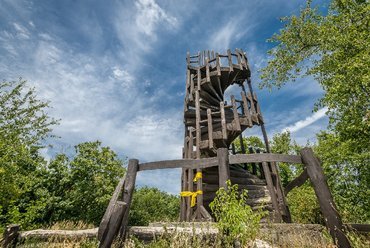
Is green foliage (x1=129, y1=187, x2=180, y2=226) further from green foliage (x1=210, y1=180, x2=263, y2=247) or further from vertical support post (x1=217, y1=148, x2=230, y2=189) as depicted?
green foliage (x1=210, y1=180, x2=263, y2=247)

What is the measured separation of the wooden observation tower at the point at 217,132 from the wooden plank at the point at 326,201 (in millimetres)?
3074

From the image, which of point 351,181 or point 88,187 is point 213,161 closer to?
point 351,181

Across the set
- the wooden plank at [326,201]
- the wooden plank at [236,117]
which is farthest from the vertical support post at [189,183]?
the wooden plank at [326,201]

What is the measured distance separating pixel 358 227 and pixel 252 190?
4.79 metres

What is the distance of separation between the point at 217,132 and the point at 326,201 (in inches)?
227

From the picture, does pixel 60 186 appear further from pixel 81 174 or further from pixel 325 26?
pixel 325 26

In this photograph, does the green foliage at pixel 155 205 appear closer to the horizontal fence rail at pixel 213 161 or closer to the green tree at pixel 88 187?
the green tree at pixel 88 187

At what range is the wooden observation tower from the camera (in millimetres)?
8469

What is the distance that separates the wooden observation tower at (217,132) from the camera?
8.47 m

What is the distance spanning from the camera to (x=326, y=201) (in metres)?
4.15

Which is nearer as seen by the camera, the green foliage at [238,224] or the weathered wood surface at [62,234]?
the green foliage at [238,224]

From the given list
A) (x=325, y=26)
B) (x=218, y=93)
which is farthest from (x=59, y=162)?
(x=325, y=26)

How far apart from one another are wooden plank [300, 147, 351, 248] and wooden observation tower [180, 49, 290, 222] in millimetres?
3074

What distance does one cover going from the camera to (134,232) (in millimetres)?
4984
